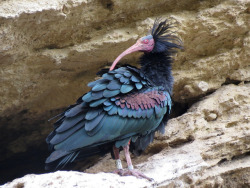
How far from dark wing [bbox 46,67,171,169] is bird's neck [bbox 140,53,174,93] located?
0.29 meters

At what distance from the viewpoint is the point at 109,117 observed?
4121 mm

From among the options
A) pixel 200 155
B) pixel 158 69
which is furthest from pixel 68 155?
pixel 158 69

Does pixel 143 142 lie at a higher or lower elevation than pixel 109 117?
lower

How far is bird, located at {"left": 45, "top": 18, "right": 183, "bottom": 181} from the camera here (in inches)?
160

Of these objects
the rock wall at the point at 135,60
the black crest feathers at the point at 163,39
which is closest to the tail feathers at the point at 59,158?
the rock wall at the point at 135,60

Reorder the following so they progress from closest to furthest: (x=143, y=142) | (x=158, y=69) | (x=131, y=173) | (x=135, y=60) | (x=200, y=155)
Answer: (x=131, y=173) < (x=200, y=155) < (x=143, y=142) < (x=158, y=69) < (x=135, y=60)

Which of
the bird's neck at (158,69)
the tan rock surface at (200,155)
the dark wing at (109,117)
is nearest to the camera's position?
the tan rock surface at (200,155)

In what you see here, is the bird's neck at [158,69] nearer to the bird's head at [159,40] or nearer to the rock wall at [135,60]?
the bird's head at [159,40]

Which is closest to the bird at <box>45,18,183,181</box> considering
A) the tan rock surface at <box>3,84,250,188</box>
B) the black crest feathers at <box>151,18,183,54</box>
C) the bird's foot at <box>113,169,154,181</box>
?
the bird's foot at <box>113,169,154,181</box>

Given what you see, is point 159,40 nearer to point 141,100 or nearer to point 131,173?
point 141,100

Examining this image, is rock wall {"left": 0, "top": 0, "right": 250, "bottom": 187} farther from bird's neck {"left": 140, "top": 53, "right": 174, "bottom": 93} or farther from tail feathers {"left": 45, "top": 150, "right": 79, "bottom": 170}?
tail feathers {"left": 45, "top": 150, "right": 79, "bottom": 170}

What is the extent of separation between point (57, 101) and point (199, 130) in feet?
6.13

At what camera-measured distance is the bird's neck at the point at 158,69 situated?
4.68 m

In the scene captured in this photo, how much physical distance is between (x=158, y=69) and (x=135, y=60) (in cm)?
67
